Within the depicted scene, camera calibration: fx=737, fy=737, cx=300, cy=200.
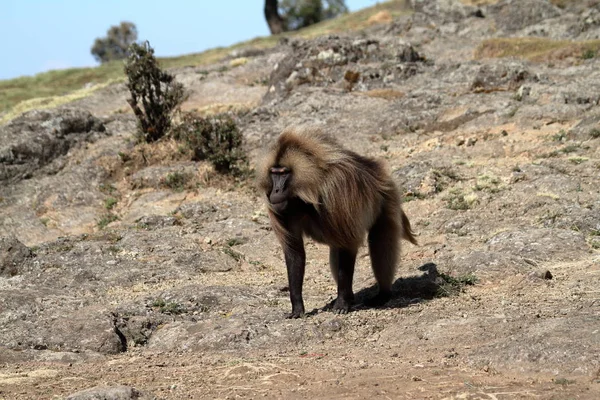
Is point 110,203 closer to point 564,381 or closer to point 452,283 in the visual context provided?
point 452,283

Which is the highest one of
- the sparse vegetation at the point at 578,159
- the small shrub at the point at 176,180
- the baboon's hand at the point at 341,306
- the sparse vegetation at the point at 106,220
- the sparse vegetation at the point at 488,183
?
the small shrub at the point at 176,180

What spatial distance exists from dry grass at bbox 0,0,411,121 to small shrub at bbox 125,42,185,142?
32.6ft

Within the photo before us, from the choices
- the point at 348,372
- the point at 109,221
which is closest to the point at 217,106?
the point at 109,221

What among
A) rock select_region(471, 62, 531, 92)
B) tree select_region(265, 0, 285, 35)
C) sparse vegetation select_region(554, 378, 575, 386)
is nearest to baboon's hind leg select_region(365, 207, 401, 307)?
sparse vegetation select_region(554, 378, 575, 386)

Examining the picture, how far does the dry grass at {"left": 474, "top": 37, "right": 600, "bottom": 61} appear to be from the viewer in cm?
2125

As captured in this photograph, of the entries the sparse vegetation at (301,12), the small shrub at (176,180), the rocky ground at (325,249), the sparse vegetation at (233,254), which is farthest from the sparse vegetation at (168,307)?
the sparse vegetation at (301,12)

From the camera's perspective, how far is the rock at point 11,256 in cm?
1102

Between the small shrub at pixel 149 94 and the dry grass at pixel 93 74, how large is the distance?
9.92 meters

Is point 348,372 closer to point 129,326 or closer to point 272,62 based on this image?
point 129,326

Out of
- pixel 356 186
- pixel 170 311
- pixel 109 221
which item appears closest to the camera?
pixel 356 186

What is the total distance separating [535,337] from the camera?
6.17 m

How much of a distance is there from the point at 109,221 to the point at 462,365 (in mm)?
10032

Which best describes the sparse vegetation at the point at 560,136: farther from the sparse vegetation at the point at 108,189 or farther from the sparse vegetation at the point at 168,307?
the sparse vegetation at the point at 108,189

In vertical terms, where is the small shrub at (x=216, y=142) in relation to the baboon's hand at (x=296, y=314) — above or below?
above
